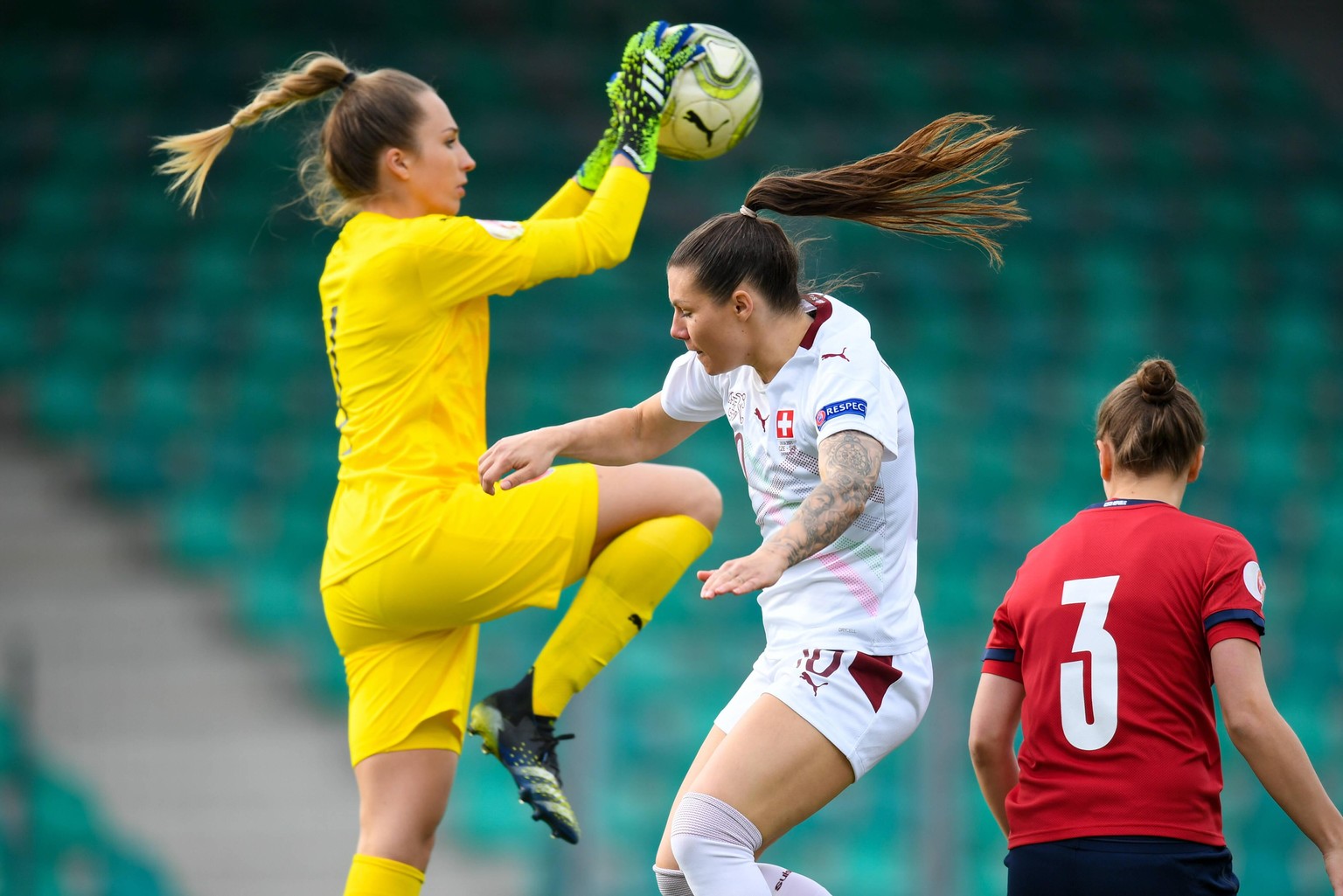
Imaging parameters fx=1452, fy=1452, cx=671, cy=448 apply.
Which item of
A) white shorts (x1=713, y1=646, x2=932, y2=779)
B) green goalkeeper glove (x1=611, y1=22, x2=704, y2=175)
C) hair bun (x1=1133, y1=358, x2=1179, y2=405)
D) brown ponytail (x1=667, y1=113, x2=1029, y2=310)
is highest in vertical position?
green goalkeeper glove (x1=611, y1=22, x2=704, y2=175)

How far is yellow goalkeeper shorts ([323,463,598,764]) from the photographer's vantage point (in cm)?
342

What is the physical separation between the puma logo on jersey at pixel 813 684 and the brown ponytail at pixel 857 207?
2.51ft

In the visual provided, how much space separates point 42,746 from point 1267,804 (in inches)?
199

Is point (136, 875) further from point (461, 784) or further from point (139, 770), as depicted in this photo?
point (461, 784)

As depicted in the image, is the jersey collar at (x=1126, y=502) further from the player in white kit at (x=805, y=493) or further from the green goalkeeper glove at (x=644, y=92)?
the green goalkeeper glove at (x=644, y=92)

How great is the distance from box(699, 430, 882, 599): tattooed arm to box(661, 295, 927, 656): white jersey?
0.26 ft

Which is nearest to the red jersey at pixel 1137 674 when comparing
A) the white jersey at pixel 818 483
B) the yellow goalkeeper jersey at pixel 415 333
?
the white jersey at pixel 818 483

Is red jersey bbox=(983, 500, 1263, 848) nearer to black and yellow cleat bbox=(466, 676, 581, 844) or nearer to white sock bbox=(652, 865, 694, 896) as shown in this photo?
white sock bbox=(652, 865, 694, 896)

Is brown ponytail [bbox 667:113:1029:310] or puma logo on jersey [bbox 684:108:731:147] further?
puma logo on jersey [bbox 684:108:731:147]

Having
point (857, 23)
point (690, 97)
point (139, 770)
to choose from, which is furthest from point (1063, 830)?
point (857, 23)

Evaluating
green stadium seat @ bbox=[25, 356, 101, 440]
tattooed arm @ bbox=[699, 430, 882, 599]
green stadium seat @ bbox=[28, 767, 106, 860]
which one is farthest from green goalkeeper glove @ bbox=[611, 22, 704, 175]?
green stadium seat @ bbox=[25, 356, 101, 440]

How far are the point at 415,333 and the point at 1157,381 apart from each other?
1.70 m

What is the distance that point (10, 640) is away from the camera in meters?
6.27

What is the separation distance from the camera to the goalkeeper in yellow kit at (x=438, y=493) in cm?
345
